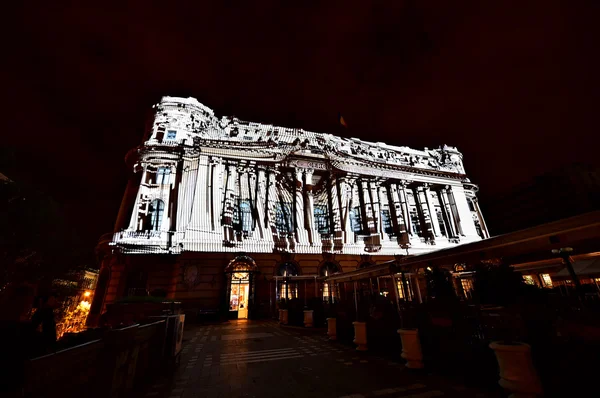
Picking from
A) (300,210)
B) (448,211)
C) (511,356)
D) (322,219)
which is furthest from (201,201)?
Result: (448,211)

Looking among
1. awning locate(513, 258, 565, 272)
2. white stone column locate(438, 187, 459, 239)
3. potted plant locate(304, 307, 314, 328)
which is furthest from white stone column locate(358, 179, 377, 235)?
potted plant locate(304, 307, 314, 328)

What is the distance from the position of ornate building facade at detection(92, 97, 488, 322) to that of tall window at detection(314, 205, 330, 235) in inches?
4.0

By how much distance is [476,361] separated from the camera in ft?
17.8

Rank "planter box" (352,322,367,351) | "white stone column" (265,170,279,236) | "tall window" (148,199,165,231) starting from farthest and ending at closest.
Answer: "white stone column" (265,170,279,236) → "tall window" (148,199,165,231) → "planter box" (352,322,367,351)

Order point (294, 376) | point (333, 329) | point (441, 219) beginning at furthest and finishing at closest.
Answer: point (441, 219) → point (333, 329) → point (294, 376)

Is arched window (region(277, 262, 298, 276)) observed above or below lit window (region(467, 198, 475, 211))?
below

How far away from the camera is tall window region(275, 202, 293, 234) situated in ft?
73.6

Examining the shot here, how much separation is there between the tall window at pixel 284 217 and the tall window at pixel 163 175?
378 inches

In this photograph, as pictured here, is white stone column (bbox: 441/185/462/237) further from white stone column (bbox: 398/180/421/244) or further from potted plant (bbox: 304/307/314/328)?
potted plant (bbox: 304/307/314/328)

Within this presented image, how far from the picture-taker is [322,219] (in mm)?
24281

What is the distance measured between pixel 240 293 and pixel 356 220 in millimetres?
13059

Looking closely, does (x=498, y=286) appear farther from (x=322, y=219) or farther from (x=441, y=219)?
(x=441, y=219)

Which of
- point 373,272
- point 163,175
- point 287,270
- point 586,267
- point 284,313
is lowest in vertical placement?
point 284,313

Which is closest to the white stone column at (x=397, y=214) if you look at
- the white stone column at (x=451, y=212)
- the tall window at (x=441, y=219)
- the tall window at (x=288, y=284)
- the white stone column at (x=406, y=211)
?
the white stone column at (x=406, y=211)
